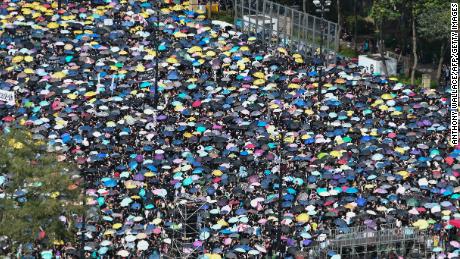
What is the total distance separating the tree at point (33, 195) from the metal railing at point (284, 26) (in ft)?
82.2

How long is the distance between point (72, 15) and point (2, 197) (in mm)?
27918

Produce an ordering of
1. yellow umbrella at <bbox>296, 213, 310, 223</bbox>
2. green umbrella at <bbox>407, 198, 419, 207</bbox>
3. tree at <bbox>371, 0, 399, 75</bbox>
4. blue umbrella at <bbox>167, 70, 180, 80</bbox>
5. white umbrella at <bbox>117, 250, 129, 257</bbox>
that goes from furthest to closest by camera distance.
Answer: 1. tree at <bbox>371, 0, 399, 75</bbox>
2. blue umbrella at <bbox>167, 70, 180, 80</bbox>
3. green umbrella at <bbox>407, 198, 419, 207</bbox>
4. yellow umbrella at <bbox>296, 213, 310, 223</bbox>
5. white umbrella at <bbox>117, 250, 129, 257</bbox>

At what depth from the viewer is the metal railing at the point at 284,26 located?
206ft

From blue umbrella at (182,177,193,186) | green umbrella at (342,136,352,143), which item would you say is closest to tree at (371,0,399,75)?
green umbrella at (342,136,352,143)

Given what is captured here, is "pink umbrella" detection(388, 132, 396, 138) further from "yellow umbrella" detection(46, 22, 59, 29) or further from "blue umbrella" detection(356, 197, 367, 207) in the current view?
"yellow umbrella" detection(46, 22, 59, 29)

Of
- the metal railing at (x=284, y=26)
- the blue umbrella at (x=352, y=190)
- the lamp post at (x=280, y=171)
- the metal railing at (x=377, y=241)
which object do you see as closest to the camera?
the lamp post at (x=280, y=171)

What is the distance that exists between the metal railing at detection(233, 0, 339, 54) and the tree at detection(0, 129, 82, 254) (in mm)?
25042

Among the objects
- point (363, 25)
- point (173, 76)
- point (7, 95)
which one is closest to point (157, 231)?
point (7, 95)

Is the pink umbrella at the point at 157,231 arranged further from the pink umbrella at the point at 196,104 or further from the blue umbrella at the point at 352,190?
the pink umbrella at the point at 196,104

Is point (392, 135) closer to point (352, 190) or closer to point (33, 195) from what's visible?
point (352, 190)

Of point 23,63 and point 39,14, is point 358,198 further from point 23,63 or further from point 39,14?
point 39,14

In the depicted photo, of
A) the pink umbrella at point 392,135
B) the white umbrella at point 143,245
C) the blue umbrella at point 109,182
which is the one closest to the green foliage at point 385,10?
the pink umbrella at point 392,135

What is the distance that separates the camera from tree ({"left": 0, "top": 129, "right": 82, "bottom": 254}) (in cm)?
3806

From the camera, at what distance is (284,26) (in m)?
64.1
